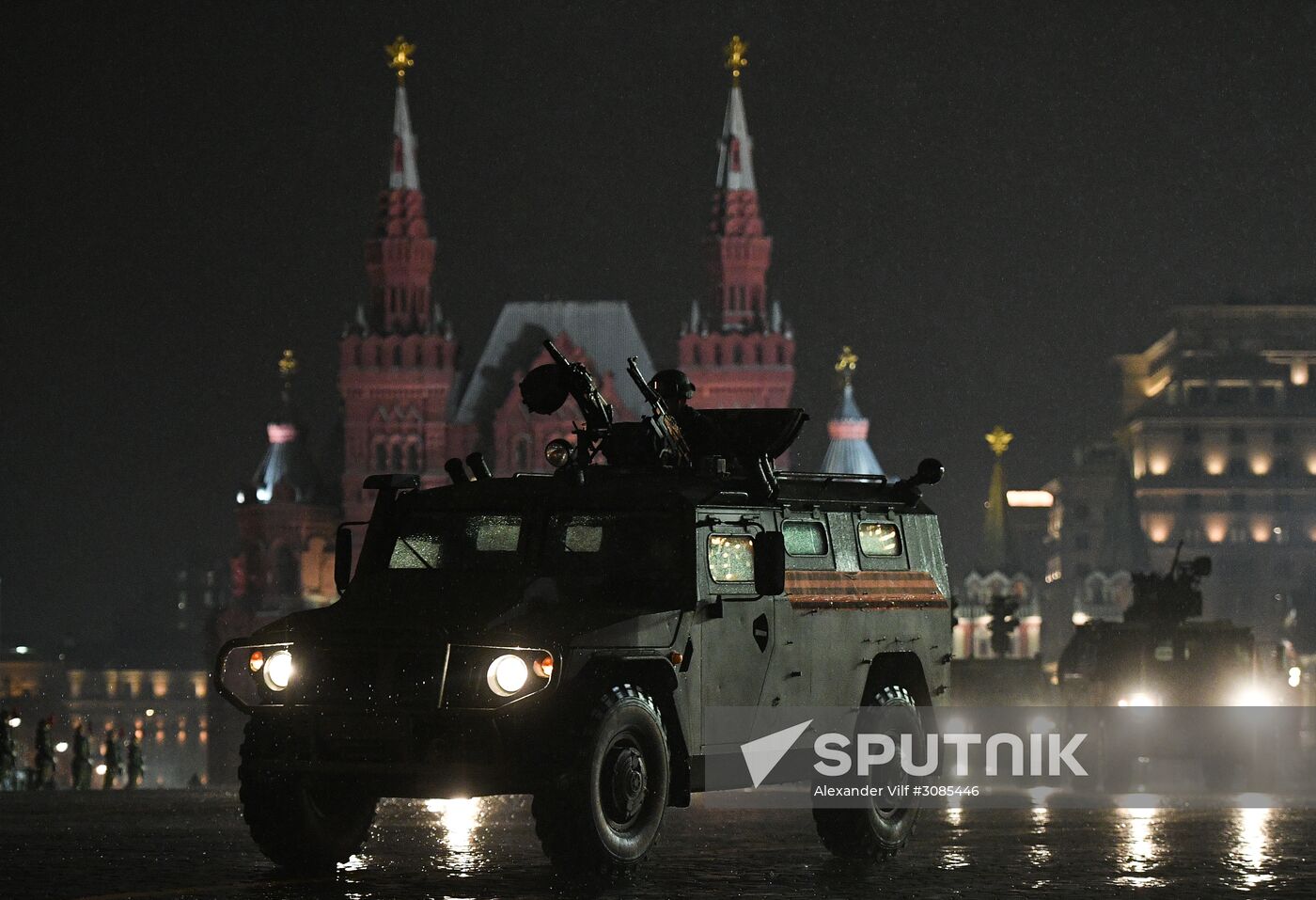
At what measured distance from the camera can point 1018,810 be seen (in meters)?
23.9

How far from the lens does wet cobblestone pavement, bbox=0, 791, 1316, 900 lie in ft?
44.8

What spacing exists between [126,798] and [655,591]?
14.3 m

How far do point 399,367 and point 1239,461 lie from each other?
62058 millimetres

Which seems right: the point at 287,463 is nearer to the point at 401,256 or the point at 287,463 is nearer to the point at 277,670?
the point at 401,256

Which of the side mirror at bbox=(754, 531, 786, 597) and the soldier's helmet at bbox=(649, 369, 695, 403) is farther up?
the soldier's helmet at bbox=(649, 369, 695, 403)

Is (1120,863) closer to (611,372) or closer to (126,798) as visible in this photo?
(126,798)

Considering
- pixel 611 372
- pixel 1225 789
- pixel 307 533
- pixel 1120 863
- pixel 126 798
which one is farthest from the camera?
pixel 307 533

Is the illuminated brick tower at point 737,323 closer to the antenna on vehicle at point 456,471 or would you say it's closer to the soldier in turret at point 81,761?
the soldier in turret at point 81,761

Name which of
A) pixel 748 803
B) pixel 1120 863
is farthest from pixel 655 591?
pixel 748 803

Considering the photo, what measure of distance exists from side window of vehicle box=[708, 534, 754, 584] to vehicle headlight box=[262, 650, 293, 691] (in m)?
2.59

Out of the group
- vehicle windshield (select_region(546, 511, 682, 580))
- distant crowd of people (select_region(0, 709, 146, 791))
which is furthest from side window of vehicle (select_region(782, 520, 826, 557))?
distant crowd of people (select_region(0, 709, 146, 791))

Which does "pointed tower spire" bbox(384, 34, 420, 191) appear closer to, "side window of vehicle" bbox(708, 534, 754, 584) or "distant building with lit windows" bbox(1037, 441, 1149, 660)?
"distant building with lit windows" bbox(1037, 441, 1149, 660)

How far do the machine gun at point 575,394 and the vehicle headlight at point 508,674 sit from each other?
233 centimetres

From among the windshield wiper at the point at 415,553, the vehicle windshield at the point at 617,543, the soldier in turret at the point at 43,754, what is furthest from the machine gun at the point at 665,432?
the soldier in turret at the point at 43,754
